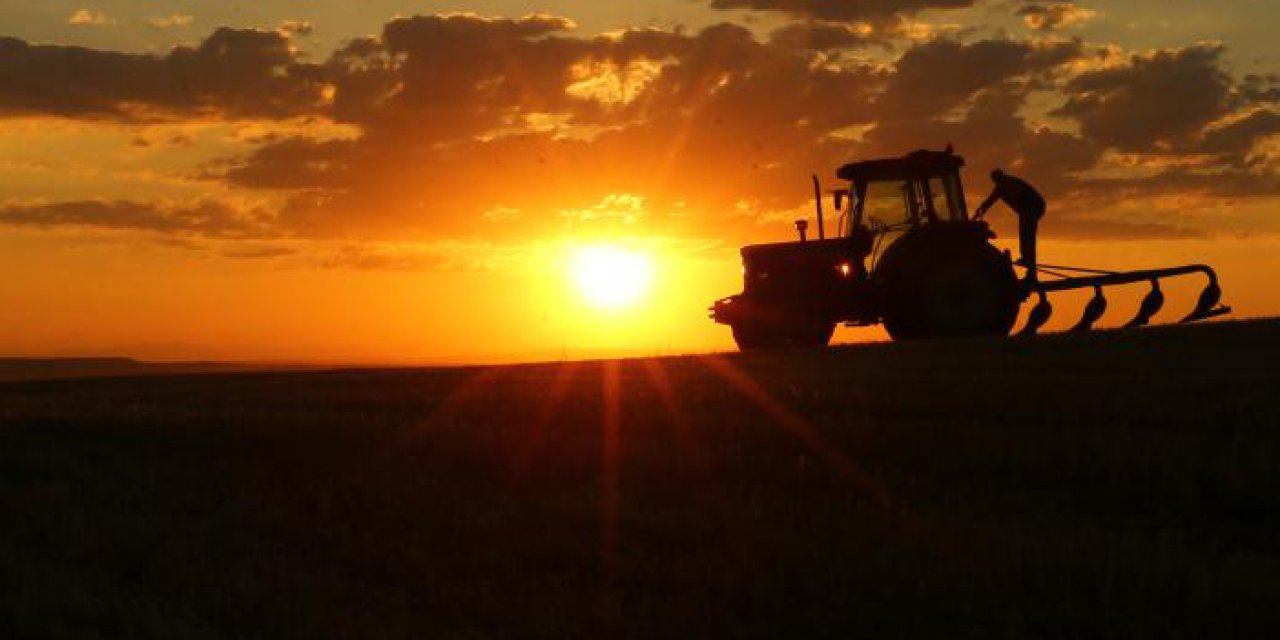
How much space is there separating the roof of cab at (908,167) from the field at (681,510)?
5058 millimetres

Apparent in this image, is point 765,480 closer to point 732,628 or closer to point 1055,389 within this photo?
point 732,628

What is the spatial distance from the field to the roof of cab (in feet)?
16.6

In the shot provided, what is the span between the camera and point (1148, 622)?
621cm

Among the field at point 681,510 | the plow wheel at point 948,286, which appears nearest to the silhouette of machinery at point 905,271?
the plow wheel at point 948,286

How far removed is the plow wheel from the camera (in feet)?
62.2

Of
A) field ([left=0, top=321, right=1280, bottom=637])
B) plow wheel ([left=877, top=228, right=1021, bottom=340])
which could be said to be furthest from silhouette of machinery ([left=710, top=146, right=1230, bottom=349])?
field ([left=0, top=321, right=1280, bottom=637])

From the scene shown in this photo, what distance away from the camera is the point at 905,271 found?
18953mm

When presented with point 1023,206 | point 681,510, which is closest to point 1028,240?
point 1023,206

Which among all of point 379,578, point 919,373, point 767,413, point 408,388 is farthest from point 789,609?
point 408,388

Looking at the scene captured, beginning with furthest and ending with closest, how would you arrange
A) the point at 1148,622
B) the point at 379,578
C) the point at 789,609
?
1. the point at 379,578
2. the point at 789,609
3. the point at 1148,622

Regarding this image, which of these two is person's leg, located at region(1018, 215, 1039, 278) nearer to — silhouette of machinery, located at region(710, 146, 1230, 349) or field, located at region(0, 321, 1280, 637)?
silhouette of machinery, located at region(710, 146, 1230, 349)

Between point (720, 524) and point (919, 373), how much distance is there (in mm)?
7399

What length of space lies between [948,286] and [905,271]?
0.71 meters

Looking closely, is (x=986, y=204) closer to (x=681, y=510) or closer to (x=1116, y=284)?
(x=1116, y=284)
